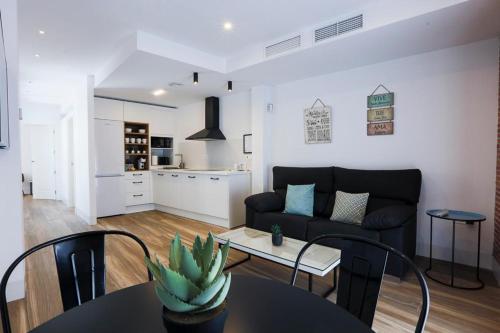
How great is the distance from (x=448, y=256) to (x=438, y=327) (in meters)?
1.45

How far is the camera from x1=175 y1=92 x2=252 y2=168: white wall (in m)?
5.05

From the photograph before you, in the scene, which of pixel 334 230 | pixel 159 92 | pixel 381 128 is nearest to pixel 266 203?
pixel 334 230

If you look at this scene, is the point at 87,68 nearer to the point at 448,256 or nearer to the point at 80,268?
the point at 80,268

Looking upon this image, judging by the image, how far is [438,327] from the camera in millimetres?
1867

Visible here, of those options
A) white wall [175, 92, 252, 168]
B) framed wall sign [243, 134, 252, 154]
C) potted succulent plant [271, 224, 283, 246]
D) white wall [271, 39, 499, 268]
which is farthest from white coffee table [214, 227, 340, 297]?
white wall [175, 92, 252, 168]

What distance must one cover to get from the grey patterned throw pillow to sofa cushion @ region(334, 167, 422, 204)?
17 cm

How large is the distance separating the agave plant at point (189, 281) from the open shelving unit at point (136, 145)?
18.2ft

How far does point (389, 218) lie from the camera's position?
252cm

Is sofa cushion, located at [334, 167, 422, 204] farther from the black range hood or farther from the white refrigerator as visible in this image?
the white refrigerator

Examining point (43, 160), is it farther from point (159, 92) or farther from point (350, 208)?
point (350, 208)

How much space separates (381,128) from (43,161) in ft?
28.6

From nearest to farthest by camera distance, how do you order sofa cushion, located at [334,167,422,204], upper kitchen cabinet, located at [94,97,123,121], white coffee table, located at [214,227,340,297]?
1. white coffee table, located at [214,227,340,297]
2. sofa cushion, located at [334,167,422,204]
3. upper kitchen cabinet, located at [94,97,123,121]

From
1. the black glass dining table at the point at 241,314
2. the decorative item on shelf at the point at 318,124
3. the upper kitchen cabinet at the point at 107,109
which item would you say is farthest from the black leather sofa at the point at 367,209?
the upper kitchen cabinet at the point at 107,109

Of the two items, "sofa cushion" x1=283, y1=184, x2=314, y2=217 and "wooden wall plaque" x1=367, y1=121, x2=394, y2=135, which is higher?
"wooden wall plaque" x1=367, y1=121, x2=394, y2=135
